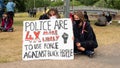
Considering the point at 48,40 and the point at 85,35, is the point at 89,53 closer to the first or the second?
→ the point at 85,35

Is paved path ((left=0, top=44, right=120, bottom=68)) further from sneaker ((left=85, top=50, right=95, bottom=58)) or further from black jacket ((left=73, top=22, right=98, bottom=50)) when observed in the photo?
black jacket ((left=73, top=22, right=98, bottom=50))

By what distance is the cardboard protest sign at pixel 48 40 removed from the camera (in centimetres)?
1094

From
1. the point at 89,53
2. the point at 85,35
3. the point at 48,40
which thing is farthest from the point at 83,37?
the point at 48,40

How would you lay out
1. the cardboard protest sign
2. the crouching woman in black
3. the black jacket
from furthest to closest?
the black jacket → the crouching woman in black → the cardboard protest sign

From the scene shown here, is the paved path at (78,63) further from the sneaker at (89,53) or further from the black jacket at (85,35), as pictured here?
the black jacket at (85,35)

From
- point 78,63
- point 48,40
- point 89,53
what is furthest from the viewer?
point 89,53

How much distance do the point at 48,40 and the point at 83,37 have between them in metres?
1.04

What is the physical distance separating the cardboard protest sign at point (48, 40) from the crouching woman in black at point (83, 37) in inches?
11.6

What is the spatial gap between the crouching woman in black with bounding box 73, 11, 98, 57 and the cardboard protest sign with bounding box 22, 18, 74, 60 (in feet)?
0.97

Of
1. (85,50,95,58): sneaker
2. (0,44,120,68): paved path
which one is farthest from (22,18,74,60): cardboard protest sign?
(85,50,95,58): sneaker

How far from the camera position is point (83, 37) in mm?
11453

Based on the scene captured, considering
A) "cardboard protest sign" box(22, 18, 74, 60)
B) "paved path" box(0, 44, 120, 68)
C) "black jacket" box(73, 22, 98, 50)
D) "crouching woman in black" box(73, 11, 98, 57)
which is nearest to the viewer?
"paved path" box(0, 44, 120, 68)

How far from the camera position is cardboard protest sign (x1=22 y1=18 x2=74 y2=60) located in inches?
431

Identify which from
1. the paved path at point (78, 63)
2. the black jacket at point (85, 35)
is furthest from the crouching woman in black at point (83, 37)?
the paved path at point (78, 63)
